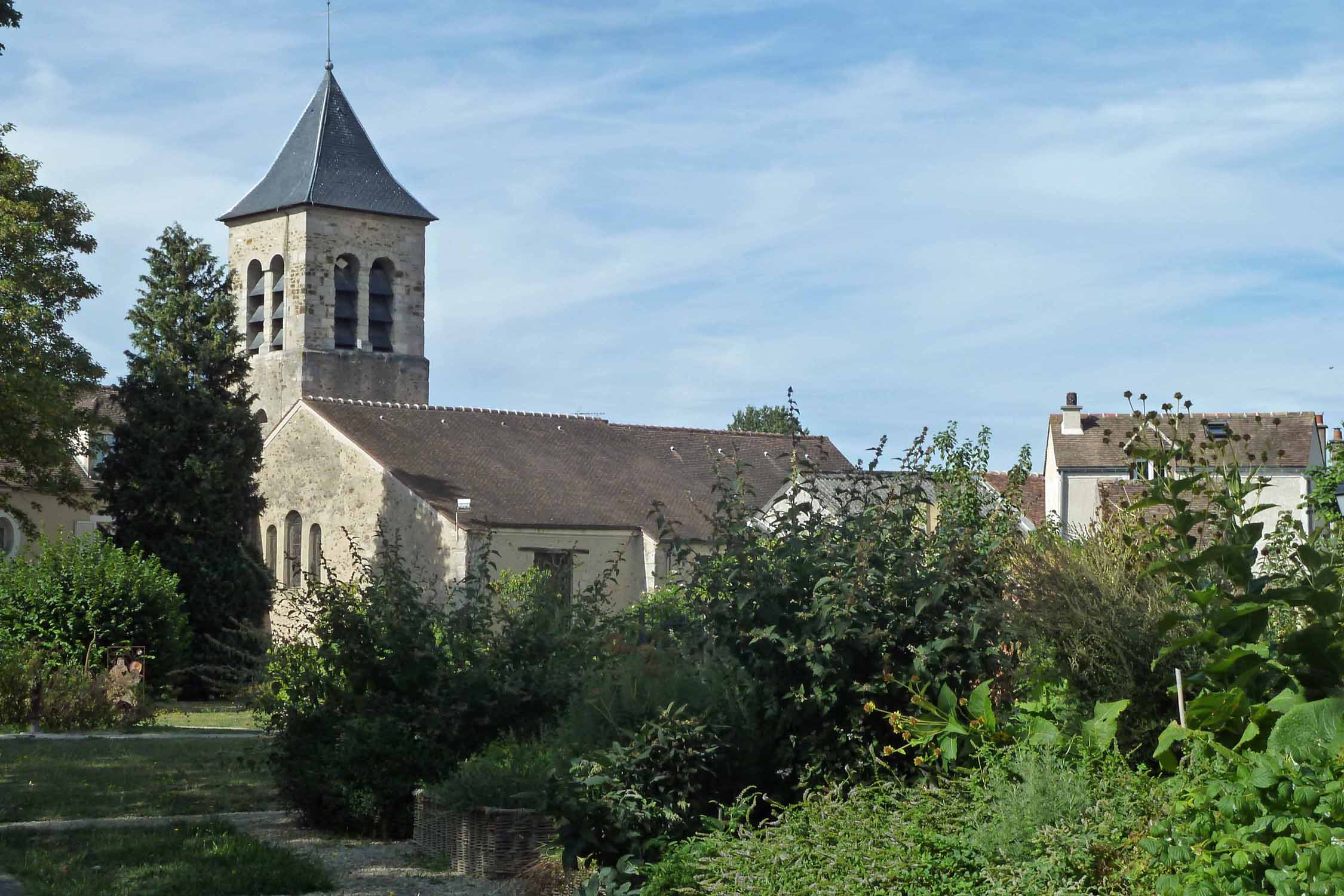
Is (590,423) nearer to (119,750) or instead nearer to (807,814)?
(119,750)

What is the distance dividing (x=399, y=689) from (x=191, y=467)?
71.8ft

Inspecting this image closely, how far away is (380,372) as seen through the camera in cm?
4409

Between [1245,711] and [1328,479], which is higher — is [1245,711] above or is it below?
below

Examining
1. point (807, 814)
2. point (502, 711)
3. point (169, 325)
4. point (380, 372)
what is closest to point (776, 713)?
point (807, 814)

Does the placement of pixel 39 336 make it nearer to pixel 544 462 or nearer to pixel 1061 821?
pixel 544 462

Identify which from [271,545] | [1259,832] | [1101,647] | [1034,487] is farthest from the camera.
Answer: [1034,487]

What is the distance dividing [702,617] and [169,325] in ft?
87.7

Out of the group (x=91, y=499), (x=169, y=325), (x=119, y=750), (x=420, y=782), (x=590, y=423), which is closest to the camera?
(x=420, y=782)

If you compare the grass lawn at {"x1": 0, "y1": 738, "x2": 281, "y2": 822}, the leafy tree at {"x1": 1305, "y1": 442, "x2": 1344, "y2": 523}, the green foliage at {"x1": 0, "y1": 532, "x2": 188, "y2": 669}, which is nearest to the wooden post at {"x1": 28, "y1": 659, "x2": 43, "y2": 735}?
the grass lawn at {"x1": 0, "y1": 738, "x2": 281, "y2": 822}

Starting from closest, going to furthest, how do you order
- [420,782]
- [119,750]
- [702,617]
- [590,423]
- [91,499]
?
[702,617], [420,782], [119,750], [91,499], [590,423]

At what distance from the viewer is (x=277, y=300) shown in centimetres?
4412

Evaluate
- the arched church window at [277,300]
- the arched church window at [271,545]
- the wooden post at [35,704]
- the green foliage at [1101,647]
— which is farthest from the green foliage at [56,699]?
the arched church window at [277,300]

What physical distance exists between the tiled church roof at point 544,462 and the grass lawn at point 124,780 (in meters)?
16.1

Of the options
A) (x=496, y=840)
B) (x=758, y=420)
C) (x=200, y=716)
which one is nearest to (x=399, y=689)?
(x=496, y=840)
